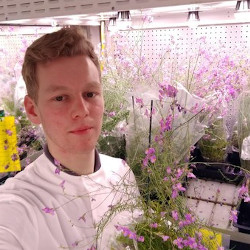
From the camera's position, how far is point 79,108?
93cm

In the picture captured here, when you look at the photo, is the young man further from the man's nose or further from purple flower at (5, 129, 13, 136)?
purple flower at (5, 129, 13, 136)

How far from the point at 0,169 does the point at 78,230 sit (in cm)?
60

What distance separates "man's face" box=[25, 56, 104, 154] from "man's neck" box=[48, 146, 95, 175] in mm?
64

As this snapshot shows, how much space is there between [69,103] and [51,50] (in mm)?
193

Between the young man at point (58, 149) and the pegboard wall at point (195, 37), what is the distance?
2.56ft

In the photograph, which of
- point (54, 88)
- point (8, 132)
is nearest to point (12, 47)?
point (8, 132)

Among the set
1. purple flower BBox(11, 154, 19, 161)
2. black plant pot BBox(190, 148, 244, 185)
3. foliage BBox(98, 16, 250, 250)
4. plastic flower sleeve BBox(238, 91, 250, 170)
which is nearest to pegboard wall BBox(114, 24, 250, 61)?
foliage BBox(98, 16, 250, 250)

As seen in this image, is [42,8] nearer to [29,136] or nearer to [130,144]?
[130,144]

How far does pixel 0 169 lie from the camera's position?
1.39 metres

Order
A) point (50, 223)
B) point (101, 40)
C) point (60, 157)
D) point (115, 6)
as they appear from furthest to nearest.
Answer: point (101, 40), point (60, 157), point (50, 223), point (115, 6)

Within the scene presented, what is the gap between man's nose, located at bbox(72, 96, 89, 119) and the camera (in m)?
0.93

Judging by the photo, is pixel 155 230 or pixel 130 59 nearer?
pixel 155 230

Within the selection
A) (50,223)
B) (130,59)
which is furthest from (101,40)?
(50,223)

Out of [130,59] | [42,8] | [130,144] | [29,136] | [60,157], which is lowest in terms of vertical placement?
[29,136]
